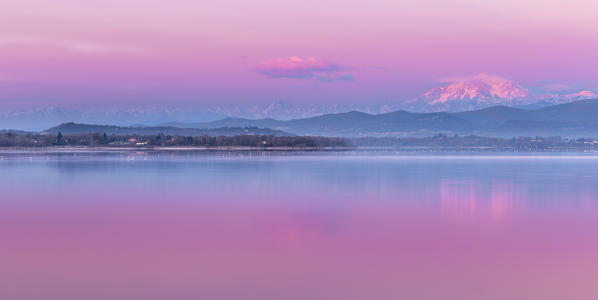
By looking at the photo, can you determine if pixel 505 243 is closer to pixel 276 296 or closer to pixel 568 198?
pixel 276 296

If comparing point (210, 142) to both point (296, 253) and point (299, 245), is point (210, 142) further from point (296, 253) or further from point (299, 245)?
point (296, 253)

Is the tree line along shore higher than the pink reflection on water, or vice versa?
the tree line along shore

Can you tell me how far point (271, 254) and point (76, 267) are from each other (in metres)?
3.56

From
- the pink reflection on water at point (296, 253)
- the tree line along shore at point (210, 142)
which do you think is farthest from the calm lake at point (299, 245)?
the tree line along shore at point (210, 142)

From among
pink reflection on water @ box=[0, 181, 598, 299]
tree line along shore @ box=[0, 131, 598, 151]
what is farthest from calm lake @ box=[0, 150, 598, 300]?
tree line along shore @ box=[0, 131, 598, 151]

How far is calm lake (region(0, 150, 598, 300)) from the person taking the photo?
31.4 feet

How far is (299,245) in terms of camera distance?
13.1 m

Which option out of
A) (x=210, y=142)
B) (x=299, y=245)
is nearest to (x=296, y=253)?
(x=299, y=245)

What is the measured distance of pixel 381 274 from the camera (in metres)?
10.5

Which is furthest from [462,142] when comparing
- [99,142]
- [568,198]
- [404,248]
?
[404,248]

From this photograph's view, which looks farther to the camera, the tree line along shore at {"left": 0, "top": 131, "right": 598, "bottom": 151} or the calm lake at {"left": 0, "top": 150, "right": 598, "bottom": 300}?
the tree line along shore at {"left": 0, "top": 131, "right": 598, "bottom": 151}

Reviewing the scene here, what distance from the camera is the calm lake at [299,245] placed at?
376 inches

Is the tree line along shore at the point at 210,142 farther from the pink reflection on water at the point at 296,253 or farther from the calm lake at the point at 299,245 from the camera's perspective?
the pink reflection on water at the point at 296,253

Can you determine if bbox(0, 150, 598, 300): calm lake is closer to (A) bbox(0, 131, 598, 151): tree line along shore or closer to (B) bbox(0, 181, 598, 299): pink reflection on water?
(B) bbox(0, 181, 598, 299): pink reflection on water
